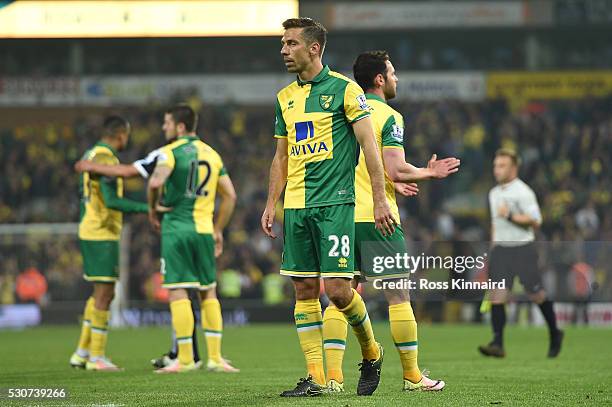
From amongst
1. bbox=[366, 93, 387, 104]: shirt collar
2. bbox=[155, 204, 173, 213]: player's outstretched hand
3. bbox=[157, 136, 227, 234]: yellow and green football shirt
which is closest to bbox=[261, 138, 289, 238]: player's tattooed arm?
bbox=[366, 93, 387, 104]: shirt collar

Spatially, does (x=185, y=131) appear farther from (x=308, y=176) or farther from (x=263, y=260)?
(x=263, y=260)

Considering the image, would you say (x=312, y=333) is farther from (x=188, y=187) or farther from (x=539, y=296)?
(x=539, y=296)

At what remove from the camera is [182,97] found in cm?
3020

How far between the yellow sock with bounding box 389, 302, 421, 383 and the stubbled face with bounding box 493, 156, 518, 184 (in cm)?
458

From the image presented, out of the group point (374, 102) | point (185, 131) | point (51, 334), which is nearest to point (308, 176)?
point (374, 102)

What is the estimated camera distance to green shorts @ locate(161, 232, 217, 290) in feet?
32.1

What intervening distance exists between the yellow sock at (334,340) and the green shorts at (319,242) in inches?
12.7

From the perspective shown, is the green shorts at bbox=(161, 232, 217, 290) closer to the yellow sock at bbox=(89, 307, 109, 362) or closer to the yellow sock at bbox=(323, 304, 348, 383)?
the yellow sock at bbox=(89, 307, 109, 362)

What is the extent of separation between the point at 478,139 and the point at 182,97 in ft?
25.4

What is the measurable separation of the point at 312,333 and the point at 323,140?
3.82 feet

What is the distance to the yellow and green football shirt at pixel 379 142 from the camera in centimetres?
756

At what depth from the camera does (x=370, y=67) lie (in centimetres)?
777

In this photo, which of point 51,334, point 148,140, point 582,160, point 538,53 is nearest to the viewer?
point 51,334

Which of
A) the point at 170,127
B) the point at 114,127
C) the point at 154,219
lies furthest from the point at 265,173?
the point at 154,219
